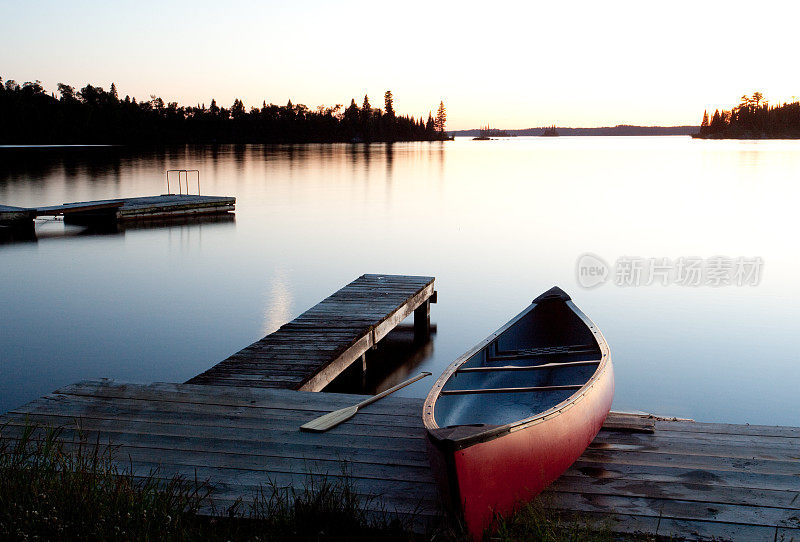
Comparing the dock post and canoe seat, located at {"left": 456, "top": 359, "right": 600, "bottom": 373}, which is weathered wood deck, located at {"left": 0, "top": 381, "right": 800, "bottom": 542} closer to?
canoe seat, located at {"left": 456, "top": 359, "right": 600, "bottom": 373}

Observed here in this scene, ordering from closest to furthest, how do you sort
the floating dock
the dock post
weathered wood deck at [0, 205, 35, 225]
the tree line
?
the floating dock < the dock post < weathered wood deck at [0, 205, 35, 225] < the tree line

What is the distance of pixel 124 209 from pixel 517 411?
21.1 metres

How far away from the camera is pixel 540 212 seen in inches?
1109

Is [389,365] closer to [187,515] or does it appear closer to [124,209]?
[187,515]

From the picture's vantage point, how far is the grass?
323 centimetres

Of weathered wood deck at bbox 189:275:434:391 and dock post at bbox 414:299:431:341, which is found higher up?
weathered wood deck at bbox 189:275:434:391

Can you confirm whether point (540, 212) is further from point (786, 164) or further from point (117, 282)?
point (786, 164)

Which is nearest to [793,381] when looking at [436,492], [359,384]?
[359,384]

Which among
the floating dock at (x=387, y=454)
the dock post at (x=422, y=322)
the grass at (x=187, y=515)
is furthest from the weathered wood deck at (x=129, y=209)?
the grass at (x=187, y=515)

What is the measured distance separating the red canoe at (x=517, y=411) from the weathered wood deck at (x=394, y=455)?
9.7 inches

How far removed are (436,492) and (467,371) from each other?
58.3 inches

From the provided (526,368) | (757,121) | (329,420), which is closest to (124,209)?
(329,420)

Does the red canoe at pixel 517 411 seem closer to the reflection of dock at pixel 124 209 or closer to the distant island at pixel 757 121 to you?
the reflection of dock at pixel 124 209

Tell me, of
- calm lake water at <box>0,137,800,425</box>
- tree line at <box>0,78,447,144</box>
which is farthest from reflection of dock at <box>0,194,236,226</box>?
tree line at <box>0,78,447,144</box>
